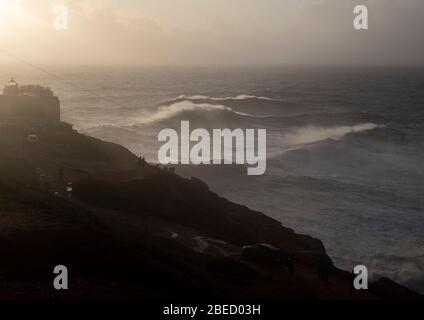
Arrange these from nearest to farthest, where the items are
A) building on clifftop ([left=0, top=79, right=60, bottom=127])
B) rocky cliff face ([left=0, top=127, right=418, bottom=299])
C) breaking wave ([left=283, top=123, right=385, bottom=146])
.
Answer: rocky cliff face ([left=0, top=127, right=418, bottom=299]) → building on clifftop ([left=0, top=79, right=60, bottom=127]) → breaking wave ([left=283, top=123, right=385, bottom=146])

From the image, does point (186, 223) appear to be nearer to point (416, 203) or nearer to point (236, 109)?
point (416, 203)

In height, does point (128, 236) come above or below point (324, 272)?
above

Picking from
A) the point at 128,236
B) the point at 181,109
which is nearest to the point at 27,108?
the point at 128,236

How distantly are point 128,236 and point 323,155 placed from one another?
39.7m

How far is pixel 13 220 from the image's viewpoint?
57.9 feet

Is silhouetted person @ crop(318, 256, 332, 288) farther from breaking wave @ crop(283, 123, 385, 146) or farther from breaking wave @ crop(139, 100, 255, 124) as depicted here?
breaking wave @ crop(139, 100, 255, 124)

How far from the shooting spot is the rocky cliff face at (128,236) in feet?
49.6

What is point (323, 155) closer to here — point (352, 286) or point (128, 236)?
point (352, 286)

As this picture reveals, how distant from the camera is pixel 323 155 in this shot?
2271 inches

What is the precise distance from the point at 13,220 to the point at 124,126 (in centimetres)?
5795

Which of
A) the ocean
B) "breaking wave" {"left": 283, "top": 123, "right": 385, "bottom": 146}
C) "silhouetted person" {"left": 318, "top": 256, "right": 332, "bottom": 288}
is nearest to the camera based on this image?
"silhouetted person" {"left": 318, "top": 256, "right": 332, "bottom": 288}

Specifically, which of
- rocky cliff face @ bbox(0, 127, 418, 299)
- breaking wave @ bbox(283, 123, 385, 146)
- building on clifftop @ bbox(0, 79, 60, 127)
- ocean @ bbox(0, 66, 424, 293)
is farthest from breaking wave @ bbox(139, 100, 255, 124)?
rocky cliff face @ bbox(0, 127, 418, 299)

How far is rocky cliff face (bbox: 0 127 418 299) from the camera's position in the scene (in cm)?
1512

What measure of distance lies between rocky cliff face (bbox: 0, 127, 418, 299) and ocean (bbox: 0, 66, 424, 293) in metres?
6.29
